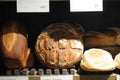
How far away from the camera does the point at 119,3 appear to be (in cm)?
125

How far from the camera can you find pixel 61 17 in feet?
4.07

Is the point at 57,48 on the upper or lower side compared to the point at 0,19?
lower

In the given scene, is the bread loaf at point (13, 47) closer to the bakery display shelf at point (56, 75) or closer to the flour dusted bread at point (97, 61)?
the bakery display shelf at point (56, 75)

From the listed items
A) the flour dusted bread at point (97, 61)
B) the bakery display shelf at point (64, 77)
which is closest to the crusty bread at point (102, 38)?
the flour dusted bread at point (97, 61)

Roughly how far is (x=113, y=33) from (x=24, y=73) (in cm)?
41

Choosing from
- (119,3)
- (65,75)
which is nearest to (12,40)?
(65,75)

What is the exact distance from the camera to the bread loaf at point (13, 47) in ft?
3.16

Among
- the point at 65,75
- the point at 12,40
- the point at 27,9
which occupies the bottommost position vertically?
the point at 65,75

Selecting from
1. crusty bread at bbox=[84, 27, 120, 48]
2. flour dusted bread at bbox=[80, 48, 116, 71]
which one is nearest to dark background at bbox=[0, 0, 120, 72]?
crusty bread at bbox=[84, 27, 120, 48]

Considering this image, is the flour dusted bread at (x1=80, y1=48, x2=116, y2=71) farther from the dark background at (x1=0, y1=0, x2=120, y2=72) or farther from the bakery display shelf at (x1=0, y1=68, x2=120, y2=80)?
the dark background at (x1=0, y1=0, x2=120, y2=72)

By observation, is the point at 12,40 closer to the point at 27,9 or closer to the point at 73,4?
the point at 27,9

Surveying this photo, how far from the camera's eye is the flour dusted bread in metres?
0.92

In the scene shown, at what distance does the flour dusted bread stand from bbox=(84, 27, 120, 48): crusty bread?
0.08 m

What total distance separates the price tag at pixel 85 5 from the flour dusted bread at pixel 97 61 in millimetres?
171
